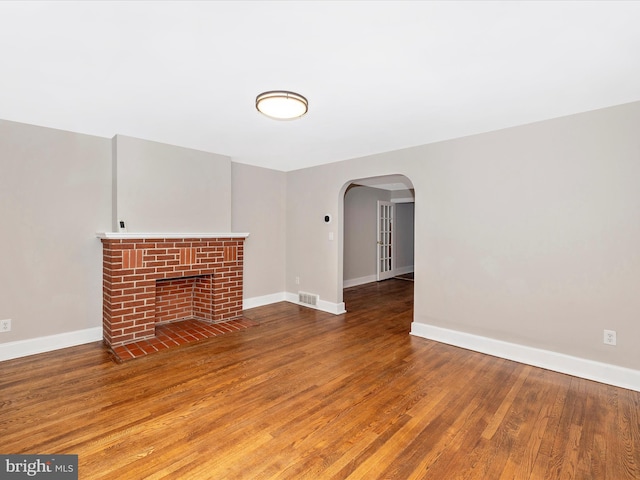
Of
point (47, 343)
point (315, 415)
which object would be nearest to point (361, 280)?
point (315, 415)

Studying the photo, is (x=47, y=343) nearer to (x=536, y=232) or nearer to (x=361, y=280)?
(x=536, y=232)

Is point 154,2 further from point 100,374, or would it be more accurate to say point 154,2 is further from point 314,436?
point 100,374

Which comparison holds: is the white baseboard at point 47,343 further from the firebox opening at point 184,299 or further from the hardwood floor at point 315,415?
the firebox opening at point 184,299

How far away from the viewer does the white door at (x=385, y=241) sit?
7609 mm

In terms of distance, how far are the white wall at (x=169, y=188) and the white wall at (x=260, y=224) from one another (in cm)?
39

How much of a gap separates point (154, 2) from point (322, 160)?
3295 millimetres

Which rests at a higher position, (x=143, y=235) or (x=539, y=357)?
(x=143, y=235)

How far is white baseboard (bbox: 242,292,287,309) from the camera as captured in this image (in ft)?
16.4

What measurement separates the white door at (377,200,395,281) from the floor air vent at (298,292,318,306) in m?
2.89

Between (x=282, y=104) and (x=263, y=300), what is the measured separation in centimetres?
353

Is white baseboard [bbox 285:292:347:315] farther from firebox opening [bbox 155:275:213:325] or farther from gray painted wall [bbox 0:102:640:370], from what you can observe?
firebox opening [bbox 155:275:213:325]

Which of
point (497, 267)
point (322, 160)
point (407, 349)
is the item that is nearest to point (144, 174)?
point (322, 160)

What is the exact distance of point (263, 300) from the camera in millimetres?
5203

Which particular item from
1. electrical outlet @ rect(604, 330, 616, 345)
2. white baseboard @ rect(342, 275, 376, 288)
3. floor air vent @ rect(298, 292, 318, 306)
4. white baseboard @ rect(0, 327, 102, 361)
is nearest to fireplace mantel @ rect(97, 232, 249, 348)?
white baseboard @ rect(0, 327, 102, 361)
